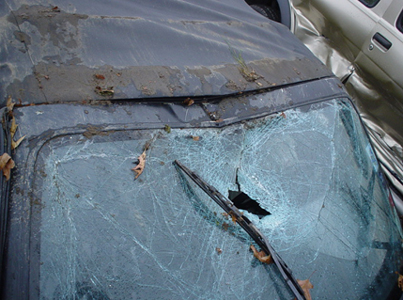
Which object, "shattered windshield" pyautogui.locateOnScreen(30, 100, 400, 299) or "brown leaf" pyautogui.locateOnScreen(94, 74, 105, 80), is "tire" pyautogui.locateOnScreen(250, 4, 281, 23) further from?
"brown leaf" pyautogui.locateOnScreen(94, 74, 105, 80)

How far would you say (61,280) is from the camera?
1.20 metres

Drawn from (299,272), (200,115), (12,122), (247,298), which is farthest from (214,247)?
(12,122)

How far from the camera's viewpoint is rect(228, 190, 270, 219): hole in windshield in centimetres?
168

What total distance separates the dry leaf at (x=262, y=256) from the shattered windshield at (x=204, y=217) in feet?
0.06

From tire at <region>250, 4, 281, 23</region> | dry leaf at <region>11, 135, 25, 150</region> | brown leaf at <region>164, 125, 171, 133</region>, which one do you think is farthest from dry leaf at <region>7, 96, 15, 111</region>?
tire at <region>250, 4, 281, 23</region>

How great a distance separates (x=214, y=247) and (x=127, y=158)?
525mm

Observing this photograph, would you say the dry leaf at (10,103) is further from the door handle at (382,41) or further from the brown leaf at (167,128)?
the door handle at (382,41)

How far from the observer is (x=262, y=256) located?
4.92 feet

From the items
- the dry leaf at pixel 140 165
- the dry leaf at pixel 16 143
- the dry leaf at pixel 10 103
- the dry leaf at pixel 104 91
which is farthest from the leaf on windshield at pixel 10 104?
the dry leaf at pixel 140 165

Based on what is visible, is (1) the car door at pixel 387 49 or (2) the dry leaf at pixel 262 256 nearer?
(2) the dry leaf at pixel 262 256

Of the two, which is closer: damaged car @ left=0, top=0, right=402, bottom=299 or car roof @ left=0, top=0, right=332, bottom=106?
damaged car @ left=0, top=0, right=402, bottom=299

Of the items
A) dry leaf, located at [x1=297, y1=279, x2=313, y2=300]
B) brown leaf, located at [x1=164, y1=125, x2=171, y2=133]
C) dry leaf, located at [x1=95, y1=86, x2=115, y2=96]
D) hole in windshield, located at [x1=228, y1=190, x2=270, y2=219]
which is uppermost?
dry leaf, located at [x1=95, y1=86, x2=115, y2=96]

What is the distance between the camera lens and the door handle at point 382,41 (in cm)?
443

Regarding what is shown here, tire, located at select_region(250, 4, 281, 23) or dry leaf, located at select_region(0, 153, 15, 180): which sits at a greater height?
tire, located at select_region(250, 4, 281, 23)
